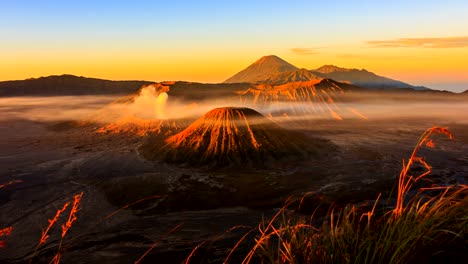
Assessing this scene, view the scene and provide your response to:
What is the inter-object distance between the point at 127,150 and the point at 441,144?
142 ft

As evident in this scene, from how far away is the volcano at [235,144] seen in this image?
38.5 meters

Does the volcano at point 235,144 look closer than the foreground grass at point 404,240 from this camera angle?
No

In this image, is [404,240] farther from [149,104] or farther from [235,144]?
[149,104]

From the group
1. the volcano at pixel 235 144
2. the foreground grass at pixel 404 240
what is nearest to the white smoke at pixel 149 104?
the volcano at pixel 235 144

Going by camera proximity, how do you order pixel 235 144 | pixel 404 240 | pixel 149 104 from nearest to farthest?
pixel 404 240
pixel 235 144
pixel 149 104

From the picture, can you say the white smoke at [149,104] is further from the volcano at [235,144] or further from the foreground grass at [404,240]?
the foreground grass at [404,240]

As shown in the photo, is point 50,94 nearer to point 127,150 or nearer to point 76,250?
point 127,150

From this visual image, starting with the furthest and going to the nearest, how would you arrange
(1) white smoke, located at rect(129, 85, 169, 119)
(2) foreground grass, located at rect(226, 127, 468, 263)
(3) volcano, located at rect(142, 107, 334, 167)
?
(1) white smoke, located at rect(129, 85, 169, 119), (3) volcano, located at rect(142, 107, 334, 167), (2) foreground grass, located at rect(226, 127, 468, 263)

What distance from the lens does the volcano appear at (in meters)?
38.5

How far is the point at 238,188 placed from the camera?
29.9 m

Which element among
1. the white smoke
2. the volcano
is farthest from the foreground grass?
the white smoke

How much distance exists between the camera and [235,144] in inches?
1583

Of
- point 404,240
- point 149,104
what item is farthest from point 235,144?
point 149,104

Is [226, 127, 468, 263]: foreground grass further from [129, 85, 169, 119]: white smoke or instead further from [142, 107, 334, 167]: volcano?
[129, 85, 169, 119]: white smoke
